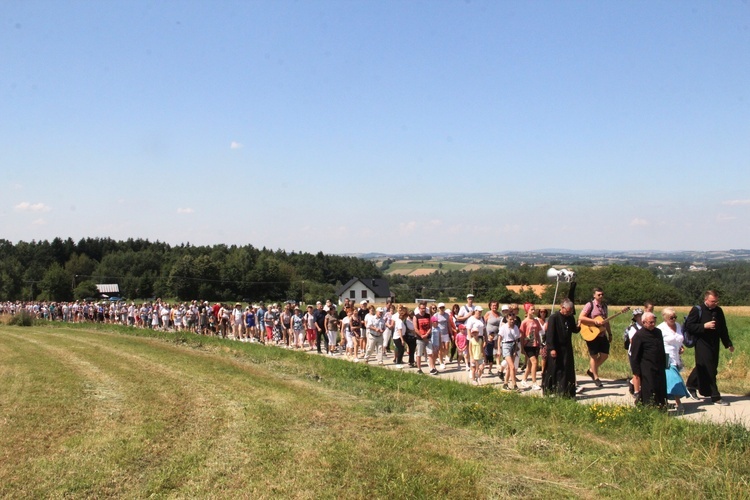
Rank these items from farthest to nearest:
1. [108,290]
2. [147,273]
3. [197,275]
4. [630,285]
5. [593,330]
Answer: [147,273] → [108,290] → [197,275] → [630,285] → [593,330]

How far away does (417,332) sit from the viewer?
14961mm

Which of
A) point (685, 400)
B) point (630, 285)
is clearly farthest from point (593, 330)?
point (630, 285)

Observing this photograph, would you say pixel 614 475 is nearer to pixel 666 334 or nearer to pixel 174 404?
pixel 666 334

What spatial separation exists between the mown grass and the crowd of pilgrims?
1816 mm

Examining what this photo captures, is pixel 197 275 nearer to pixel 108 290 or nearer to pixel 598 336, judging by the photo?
pixel 108 290

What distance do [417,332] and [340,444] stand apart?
25.8ft

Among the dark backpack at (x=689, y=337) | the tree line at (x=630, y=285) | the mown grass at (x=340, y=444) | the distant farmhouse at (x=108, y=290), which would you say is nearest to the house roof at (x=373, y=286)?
the tree line at (x=630, y=285)

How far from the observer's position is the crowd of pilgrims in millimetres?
12258

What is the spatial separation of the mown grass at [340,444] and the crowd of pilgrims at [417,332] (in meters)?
1.82

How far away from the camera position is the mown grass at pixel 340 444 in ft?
19.5

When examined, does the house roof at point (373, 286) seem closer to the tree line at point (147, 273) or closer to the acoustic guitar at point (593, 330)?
the tree line at point (147, 273)

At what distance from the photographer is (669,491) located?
5.67m

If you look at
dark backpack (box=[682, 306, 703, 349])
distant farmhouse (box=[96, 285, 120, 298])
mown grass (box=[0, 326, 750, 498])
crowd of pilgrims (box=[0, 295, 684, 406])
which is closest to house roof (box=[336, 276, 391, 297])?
distant farmhouse (box=[96, 285, 120, 298])

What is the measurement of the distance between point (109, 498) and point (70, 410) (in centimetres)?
378
